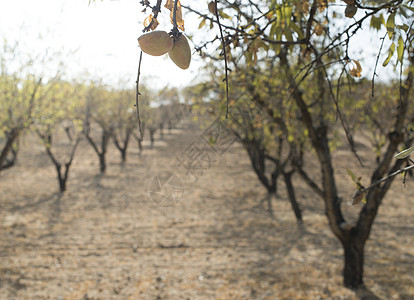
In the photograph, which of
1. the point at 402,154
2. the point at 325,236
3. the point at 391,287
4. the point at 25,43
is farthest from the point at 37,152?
the point at 402,154

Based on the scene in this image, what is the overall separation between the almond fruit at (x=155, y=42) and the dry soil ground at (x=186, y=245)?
14.5 ft

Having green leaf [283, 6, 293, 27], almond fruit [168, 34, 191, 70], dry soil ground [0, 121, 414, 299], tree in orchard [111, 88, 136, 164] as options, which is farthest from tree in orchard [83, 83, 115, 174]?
almond fruit [168, 34, 191, 70]

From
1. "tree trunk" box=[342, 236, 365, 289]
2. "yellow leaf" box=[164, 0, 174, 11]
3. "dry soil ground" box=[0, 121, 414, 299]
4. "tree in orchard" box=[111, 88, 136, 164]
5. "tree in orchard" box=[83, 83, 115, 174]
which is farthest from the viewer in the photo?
"tree in orchard" box=[111, 88, 136, 164]

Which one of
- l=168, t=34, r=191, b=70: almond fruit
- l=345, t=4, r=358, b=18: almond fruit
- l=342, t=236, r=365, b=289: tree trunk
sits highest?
l=345, t=4, r=358, b=18: almond fruit

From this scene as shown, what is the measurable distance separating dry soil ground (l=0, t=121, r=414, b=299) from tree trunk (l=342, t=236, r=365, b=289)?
5.9 inches

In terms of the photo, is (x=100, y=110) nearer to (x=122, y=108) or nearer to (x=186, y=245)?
(x=122, y=108)

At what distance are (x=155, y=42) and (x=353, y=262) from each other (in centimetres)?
462

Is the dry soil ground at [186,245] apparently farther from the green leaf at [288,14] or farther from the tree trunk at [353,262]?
the green leaf at [288,14]

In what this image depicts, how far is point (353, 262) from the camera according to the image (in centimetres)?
468

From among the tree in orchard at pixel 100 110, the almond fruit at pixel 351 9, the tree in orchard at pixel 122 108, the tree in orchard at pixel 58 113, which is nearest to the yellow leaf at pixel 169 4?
the almond fruit at pixel 351 9

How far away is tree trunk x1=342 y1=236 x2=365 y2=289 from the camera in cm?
455

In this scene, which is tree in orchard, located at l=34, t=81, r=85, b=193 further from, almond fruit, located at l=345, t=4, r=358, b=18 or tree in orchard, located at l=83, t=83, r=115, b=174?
almond fruit, located at l=345, t=4, r=358, b=18

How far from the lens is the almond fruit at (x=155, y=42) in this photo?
0.92 metres

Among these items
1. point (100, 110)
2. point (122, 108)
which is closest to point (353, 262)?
point (100, 110)
